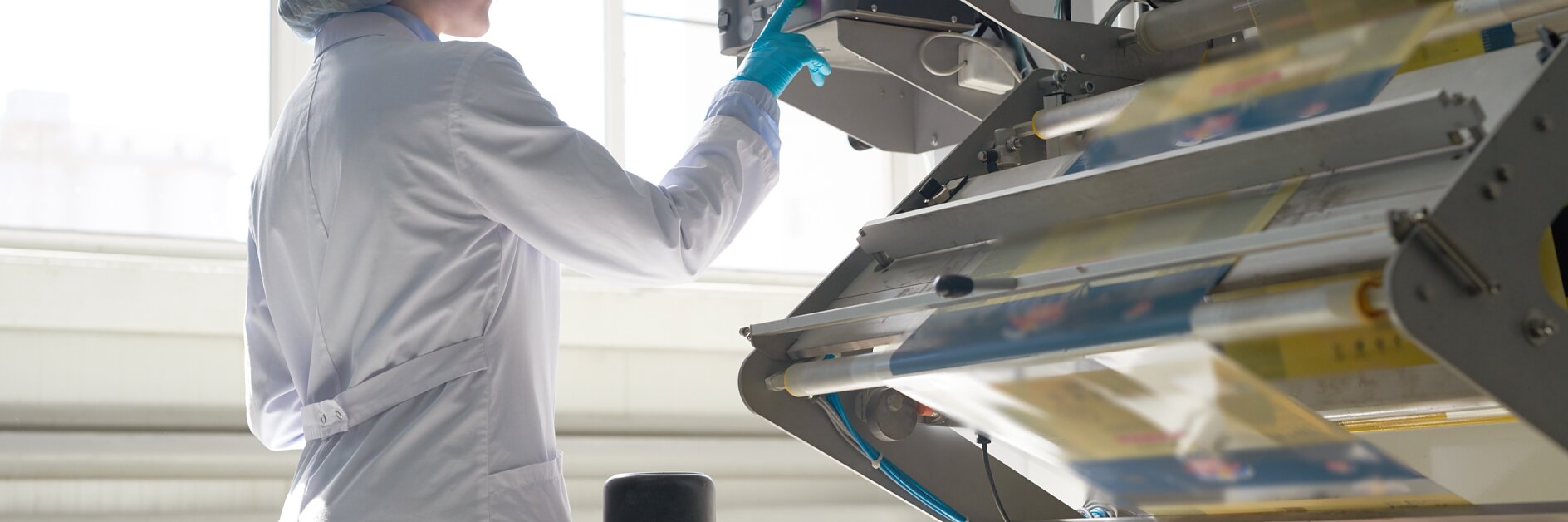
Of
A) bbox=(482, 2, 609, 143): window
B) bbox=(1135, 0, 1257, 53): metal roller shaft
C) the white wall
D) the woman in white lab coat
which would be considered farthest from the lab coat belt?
bbox=(482, 2, 609, 143): window

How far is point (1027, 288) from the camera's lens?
1.09 metres

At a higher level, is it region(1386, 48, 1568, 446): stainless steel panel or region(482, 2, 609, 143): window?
region(482, 2, 609, 143): window

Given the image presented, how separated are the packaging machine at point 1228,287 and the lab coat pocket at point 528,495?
0.72ft

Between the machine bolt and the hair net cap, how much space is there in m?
1.11

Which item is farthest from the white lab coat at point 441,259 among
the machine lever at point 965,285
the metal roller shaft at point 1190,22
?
the metal roller shaft at point 1190,22

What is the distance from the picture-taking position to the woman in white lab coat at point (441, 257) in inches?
50.5

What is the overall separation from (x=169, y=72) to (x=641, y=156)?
1142mm

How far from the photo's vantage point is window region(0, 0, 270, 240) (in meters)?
2.94

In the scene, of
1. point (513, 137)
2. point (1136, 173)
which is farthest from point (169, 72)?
point (1136, 173)

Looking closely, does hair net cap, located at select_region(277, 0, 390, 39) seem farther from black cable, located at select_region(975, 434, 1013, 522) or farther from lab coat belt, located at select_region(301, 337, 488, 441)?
black cable, located at select_region(975, 434, 1013, 522)

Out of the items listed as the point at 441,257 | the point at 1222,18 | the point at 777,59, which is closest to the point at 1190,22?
the point at 1222,18

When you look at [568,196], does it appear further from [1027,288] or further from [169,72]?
[169,72]

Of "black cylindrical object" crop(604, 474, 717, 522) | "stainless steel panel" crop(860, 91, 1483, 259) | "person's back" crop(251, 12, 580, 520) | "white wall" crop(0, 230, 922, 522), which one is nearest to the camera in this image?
"stainless steel panel" crop(860, 91, 1483, 259)

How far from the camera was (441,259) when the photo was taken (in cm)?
131
